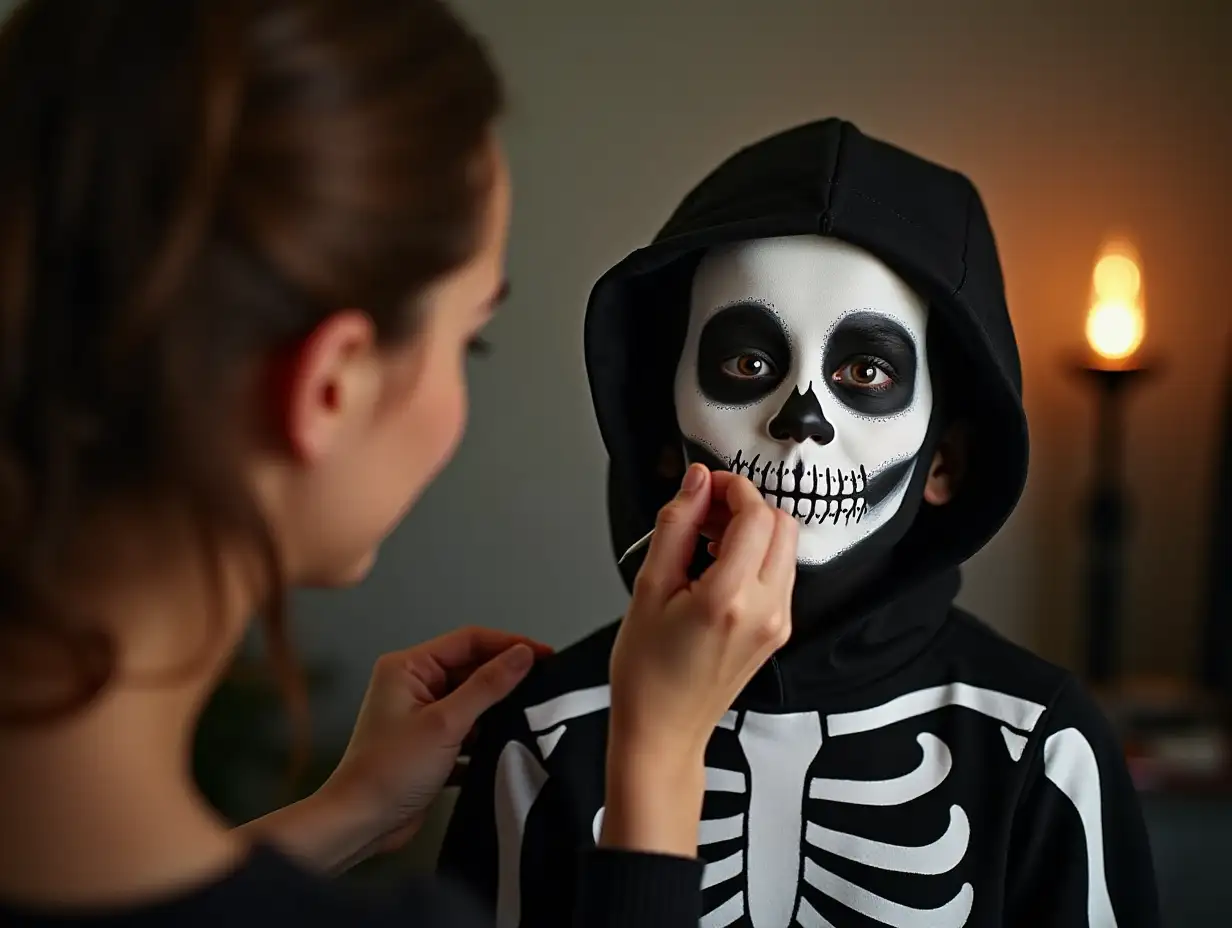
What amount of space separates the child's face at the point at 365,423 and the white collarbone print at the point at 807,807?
40 centimetres

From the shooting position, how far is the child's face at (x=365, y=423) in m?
0.54

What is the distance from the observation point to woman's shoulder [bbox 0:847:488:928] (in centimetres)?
52

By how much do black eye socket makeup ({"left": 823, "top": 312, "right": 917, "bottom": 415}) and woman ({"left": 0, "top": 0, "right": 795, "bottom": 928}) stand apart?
1.26 feet

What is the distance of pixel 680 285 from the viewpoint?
1.01 m

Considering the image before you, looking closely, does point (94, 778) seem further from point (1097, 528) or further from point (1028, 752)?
point (1097, 528)

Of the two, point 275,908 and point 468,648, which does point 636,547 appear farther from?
point 275,908

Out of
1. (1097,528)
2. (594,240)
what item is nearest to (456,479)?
(594,240)

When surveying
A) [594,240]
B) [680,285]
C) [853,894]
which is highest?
[594,240]

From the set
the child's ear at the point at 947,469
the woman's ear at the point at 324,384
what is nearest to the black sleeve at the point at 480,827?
the child's ear at the point at 947,469

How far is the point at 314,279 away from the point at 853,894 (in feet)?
2.04

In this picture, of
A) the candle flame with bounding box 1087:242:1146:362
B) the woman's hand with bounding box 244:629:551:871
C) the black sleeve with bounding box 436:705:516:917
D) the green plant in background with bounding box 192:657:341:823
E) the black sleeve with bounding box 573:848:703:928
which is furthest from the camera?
the green plant in background with bounding box 192:657:341:823

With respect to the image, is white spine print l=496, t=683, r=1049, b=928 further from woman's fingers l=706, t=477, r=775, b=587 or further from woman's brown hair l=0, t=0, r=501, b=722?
woman's brown hair l=0, t=0, r=501, b=722

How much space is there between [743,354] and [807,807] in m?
0.33

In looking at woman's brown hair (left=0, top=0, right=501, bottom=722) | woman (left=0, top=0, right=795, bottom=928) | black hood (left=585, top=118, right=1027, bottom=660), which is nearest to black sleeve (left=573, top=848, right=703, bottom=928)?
woman (left=0, top=0, right=795, bottom=928)
